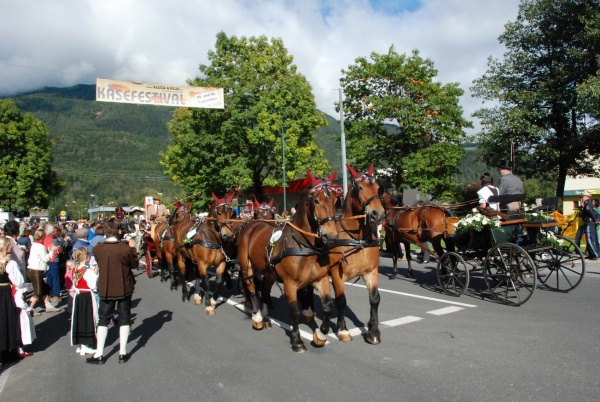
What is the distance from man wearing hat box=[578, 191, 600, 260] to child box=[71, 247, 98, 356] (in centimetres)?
1321

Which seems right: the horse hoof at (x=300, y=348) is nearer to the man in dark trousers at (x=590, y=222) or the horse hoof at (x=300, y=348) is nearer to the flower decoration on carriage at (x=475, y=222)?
the flower decoration on carriage at (x=475, y=222)

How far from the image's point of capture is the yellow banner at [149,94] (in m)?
16.3

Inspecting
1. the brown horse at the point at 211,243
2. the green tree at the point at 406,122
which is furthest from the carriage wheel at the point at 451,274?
the green tree at the point at 406,122

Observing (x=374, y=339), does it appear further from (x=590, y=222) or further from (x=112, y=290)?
(x=590, y=222)

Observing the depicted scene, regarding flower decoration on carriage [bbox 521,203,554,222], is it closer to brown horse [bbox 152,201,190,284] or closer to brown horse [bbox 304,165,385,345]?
brown horse [bbox 304,165,385,345]

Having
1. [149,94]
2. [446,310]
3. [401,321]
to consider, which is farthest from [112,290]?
[149,94]

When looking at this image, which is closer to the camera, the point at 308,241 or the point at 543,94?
the point at 308,241

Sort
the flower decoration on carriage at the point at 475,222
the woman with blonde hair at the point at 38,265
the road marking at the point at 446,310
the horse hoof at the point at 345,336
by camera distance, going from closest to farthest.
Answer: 1. the horse hoof at the point at 345,336
2. the road marking at the point at 446,310
3. the flower decoration on carriage at the point at 475,222
4. the woman with blonde hair at the point at 38,265

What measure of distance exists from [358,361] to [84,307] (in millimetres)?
4268

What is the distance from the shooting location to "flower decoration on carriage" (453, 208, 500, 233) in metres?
8.52

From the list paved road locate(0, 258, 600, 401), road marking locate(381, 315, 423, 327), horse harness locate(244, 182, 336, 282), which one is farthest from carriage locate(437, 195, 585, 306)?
horse harness locate(244, 182, 336, 282)

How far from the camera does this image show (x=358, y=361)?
581cm

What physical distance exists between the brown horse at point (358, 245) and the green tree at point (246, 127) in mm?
23598

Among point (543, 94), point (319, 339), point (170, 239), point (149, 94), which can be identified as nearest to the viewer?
point (319, 339)
